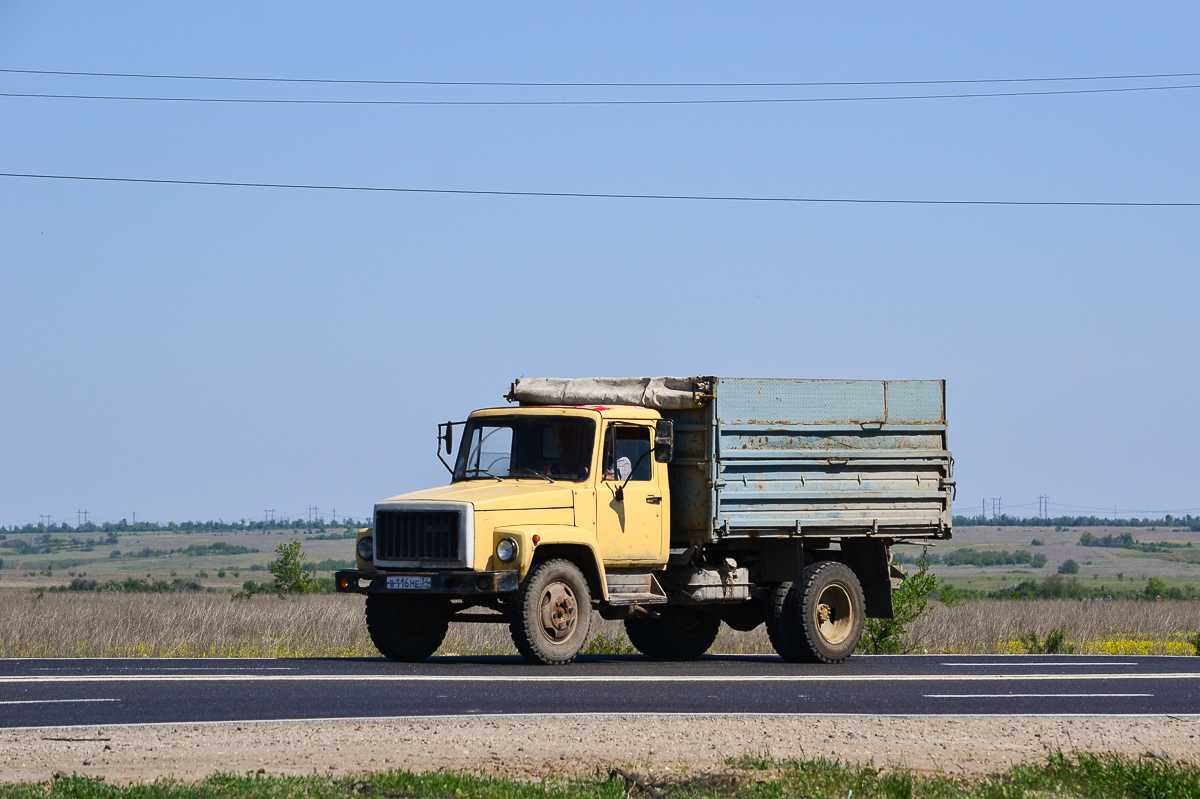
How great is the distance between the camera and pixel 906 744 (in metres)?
10.5

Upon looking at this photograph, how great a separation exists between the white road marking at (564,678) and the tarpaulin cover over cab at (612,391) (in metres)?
3.42

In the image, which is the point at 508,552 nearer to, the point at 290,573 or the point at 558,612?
the point at 558,612

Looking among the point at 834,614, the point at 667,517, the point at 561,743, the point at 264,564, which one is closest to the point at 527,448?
the point at 667,517

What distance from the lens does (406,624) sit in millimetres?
16688

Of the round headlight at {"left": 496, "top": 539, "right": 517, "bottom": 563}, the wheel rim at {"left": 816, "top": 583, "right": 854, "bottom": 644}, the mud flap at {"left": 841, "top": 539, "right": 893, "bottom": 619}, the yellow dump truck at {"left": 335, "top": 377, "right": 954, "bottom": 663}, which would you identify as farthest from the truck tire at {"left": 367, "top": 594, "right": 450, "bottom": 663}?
the mud flap at {"left": 841, "top": 539, "right": 893, "bottom": 619}

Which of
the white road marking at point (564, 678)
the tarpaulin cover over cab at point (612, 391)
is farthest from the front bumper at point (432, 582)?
the tarpaulin cover over cab at point (612, 391)

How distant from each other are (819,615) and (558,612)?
3747mm

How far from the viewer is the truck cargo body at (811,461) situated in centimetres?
1747

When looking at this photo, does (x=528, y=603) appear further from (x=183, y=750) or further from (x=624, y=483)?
(x=183, y=750)

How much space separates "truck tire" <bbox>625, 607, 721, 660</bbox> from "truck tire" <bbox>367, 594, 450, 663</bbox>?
3.12 meters

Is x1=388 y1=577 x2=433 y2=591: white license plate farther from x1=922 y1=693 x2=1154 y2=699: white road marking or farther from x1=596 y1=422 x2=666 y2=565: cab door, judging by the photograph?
x1=922 y1=693 x2=1154 y2=699: white road marking

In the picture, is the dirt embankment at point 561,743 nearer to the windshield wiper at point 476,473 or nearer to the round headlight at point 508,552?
the round headlight at point 508,552

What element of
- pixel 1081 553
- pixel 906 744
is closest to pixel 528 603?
pixel 906 744

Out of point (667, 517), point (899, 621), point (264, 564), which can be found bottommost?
point (264, 564)
